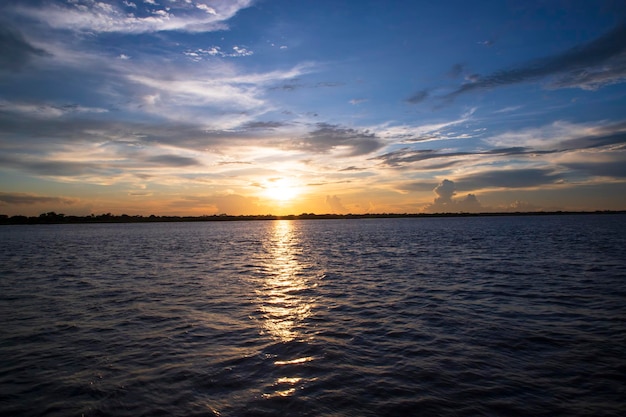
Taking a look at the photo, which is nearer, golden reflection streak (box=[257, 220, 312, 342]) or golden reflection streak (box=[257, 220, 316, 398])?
golden reflection streak (box=[257, 220, 316, 398])

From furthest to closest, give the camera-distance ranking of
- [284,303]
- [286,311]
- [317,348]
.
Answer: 1. [284,303]
2. [286,311]
3. [317,348]

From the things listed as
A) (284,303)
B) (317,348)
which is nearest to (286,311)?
(284,303)

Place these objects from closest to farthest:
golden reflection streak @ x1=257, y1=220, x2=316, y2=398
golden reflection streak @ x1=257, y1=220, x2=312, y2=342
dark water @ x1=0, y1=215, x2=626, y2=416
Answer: dark water @ x1=0, y1=215, x2=626, y2=416 < golden reflection streak @ x1=257, y1=220, x2=316, y2=398 < golden reflection streak @ x1=257, y1=220, x2=312, y2=342

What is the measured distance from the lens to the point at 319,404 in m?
9.52

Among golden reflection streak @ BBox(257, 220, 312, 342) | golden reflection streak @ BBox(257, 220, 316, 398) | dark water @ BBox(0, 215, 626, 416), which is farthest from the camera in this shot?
golden reflection streak @ BBox(257, 220, 312, 342)

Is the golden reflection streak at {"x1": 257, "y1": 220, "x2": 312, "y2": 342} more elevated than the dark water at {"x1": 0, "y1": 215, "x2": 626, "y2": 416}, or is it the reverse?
the dark water at {"x1": 0, "y1": 215, "x2": 626, "y2": 416}

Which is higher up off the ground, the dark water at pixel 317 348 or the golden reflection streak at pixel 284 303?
the dark water at pixel 317 348

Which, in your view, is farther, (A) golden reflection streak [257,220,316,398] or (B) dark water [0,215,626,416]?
(A) golden reflection streak [257,220,316,398]

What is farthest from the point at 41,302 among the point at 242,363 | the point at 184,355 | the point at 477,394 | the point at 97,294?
the point at 477,394

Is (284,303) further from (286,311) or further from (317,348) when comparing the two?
(317,348)

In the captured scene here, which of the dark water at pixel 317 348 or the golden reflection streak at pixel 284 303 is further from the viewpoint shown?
the golden reflection streak at pixel 284 303

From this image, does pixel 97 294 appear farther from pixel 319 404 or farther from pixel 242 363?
pixel 319 404

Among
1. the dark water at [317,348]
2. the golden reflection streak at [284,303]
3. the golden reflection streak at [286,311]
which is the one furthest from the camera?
the golden reflection streak at [284,303]

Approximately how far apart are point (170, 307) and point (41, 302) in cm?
838
